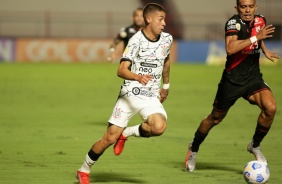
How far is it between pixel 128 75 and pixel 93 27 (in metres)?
34.7

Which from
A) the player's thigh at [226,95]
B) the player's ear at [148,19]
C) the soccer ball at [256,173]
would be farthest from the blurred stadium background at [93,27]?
the soccer ball at [256,173]

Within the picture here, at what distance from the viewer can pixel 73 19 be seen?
141ft

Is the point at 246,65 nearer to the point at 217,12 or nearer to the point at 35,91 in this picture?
the point at 35,91

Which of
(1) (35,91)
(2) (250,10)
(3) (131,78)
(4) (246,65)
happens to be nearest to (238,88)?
(4) (246,65)

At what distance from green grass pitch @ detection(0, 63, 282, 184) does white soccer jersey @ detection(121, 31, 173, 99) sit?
1172 mm

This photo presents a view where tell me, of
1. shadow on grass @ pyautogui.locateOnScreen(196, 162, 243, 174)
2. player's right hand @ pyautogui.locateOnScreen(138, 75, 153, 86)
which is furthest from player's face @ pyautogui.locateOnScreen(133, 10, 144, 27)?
player's right hand @ pyautogui.locateOnScreen(138, 75, 153, 86)

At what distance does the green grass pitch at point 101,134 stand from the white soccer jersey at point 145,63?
1.17 meters

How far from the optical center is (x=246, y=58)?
998cm

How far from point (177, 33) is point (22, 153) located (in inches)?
1223

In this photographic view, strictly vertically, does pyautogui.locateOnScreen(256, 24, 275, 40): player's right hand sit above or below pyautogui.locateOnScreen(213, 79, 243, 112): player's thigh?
above

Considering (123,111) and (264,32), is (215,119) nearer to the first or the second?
(264,32)

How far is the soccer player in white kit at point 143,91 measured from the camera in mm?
8914

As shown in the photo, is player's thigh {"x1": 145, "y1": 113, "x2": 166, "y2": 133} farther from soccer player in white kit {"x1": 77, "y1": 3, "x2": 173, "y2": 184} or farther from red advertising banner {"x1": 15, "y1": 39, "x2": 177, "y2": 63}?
red advertising banner {"x1": 15, "y1": 39, "x2": 177, "y2": 63}

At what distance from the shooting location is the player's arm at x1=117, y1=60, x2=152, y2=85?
8.45 m
